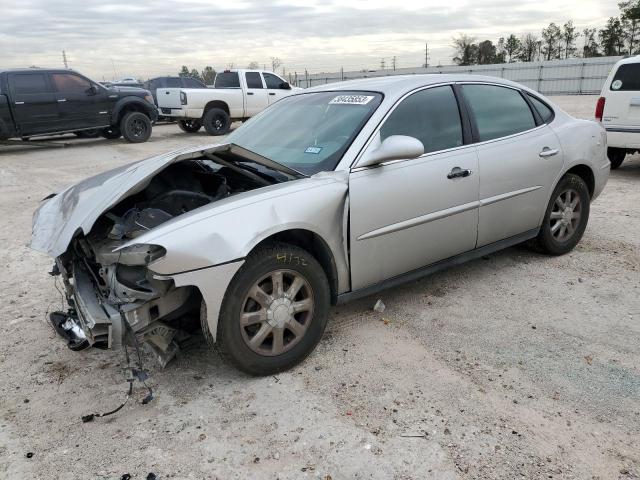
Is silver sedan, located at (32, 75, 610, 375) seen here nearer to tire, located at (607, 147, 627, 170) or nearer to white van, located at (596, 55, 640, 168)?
white van, located at (596, 55, 640, 168)

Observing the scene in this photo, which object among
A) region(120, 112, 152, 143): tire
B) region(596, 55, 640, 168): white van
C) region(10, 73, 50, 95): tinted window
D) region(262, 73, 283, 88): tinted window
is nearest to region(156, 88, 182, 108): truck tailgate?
region(120, 112, 152, 143): tire

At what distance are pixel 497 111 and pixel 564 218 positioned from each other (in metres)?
1.26

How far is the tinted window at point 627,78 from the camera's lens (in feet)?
26.1

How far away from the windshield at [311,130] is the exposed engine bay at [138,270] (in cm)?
27

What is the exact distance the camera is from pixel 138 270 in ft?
9.07

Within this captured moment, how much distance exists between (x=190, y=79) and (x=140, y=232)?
18837 mm

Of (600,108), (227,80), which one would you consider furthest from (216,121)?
(600,108)

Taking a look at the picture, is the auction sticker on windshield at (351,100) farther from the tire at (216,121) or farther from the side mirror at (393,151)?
the tire at (216,121)

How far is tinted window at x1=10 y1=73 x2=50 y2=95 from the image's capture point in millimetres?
12625

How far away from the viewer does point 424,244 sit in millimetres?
3660

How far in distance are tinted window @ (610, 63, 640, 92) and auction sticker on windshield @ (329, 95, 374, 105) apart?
6.18 meters

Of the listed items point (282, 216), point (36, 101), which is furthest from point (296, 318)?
point (36, 101)

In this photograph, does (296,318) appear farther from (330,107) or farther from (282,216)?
(330,107)

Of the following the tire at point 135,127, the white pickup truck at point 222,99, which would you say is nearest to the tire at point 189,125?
the white pickup truck at point 222,99
